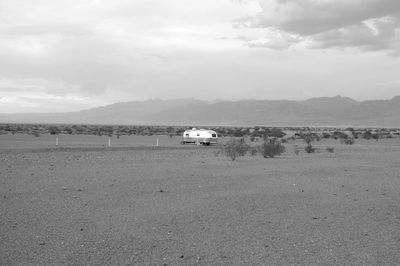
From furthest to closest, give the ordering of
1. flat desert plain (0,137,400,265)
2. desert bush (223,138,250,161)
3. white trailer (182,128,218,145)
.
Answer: white trailer (182,128,218,145), desert bush (223,138,250,161), flat desert plain (0,137,400,265)

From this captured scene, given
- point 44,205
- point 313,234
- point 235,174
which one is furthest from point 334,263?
point 235,174

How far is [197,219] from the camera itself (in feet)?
35.9

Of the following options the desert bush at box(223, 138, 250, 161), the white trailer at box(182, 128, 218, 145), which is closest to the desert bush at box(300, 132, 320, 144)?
the white trailer at box(182, 128, 218, 145)

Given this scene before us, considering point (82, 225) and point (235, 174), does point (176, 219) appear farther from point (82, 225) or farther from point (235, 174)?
point (235, 174)

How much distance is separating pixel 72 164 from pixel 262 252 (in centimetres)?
1619

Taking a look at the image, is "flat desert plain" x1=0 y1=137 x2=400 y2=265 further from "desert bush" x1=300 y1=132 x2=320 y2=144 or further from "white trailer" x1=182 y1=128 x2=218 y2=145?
"desert bush" x1=300 y1=132 x2=320 y2=144

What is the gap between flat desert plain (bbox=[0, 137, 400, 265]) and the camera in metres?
8.24

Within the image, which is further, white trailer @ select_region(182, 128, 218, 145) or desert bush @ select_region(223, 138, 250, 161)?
white trailer @ select_region(182, 128, 218, 145)

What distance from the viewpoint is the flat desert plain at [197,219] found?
8242mm

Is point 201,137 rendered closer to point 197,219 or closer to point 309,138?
point 309,138

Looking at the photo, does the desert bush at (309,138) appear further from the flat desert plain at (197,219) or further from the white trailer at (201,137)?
the flat desert plain at (197,219)

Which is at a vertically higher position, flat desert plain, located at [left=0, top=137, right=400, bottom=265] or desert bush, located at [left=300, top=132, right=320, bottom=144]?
desert bush, located at [left=300, top=132, right=320, bottom=144]

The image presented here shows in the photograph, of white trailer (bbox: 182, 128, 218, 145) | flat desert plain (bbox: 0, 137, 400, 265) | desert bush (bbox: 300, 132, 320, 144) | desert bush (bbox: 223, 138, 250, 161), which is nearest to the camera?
flat desert plain (bbox: 0, 137, 400, 265)

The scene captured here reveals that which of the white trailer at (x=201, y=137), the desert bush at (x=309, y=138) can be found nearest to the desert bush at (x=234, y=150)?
the desert bush at (x=309, y=138)
